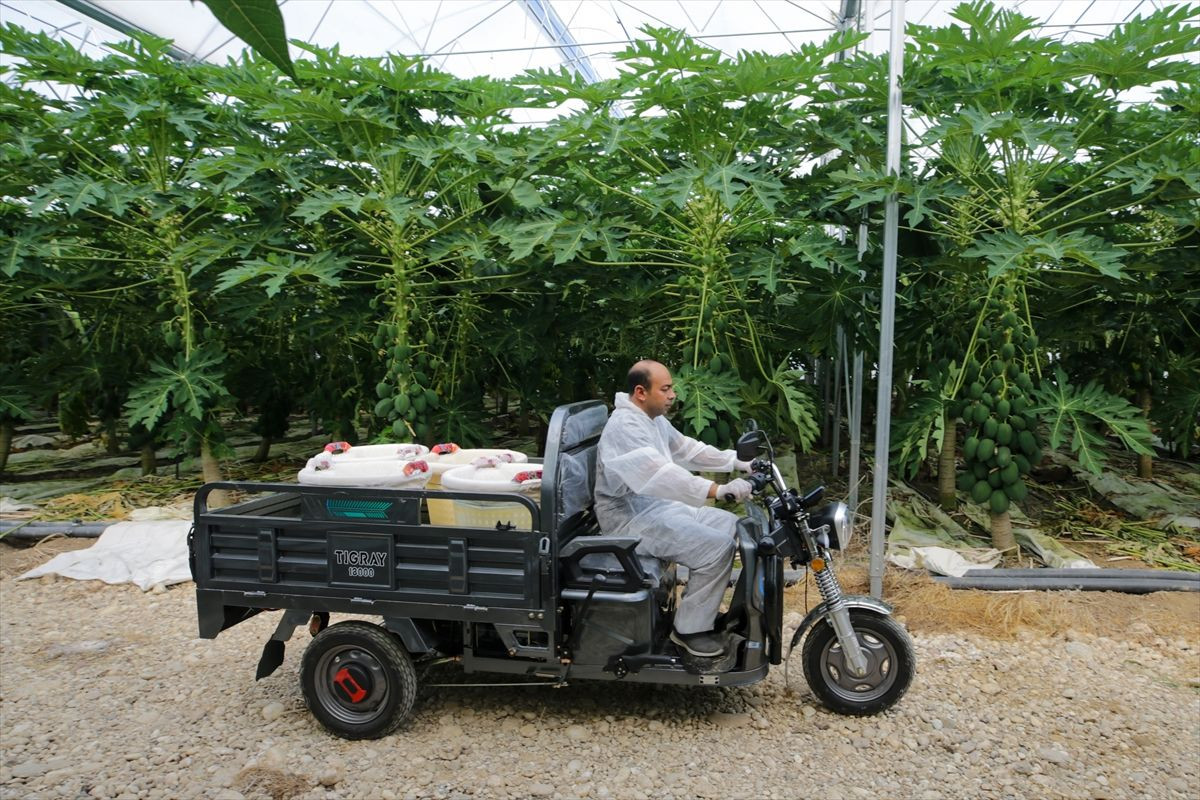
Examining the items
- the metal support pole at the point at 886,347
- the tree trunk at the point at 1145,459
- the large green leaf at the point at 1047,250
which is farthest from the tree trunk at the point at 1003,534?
the tree trunk at the point at 1145,459

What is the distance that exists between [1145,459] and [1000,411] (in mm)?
2454

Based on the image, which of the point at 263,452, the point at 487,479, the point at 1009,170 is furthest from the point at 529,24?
the point at 487,479

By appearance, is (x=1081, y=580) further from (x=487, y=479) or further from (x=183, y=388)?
(x=183, y=388)

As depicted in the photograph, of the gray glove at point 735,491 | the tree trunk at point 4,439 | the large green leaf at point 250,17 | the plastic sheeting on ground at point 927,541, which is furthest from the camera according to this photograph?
the tree trunk at point 4,439

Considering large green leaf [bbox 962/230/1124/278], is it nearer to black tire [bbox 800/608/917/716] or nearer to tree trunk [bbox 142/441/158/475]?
black tire [bbox 800/608/917/716]

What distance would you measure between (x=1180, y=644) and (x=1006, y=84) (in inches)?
116

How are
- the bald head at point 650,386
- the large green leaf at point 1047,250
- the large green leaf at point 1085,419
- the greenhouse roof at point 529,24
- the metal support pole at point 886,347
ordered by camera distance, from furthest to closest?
the greenhouse roof at point 529,24 < the large green leaf at point 1085,419 < the large green leaf at point 1047,250 < the metal support pole at point 886,347 < the bald head at point 650,386

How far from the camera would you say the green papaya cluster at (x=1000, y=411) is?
5.23 meters

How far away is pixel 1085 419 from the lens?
5.33 meters

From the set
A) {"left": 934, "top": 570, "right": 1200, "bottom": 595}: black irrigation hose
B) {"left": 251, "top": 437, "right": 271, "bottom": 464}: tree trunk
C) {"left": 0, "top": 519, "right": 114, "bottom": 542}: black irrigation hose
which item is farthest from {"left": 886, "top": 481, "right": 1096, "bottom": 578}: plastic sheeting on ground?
{"left": 251, "top": 437, "right": 271, "bottom": 464}: tree trunk

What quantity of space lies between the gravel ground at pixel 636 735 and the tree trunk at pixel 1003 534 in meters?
1.16

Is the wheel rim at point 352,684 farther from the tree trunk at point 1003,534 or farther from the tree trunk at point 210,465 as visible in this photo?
the tree trunk at point 1003,534

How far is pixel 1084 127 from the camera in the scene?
505 centimetres

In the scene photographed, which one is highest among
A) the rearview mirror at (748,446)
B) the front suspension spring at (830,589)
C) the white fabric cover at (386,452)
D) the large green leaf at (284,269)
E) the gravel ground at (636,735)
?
the large green leaf at (284,269)
